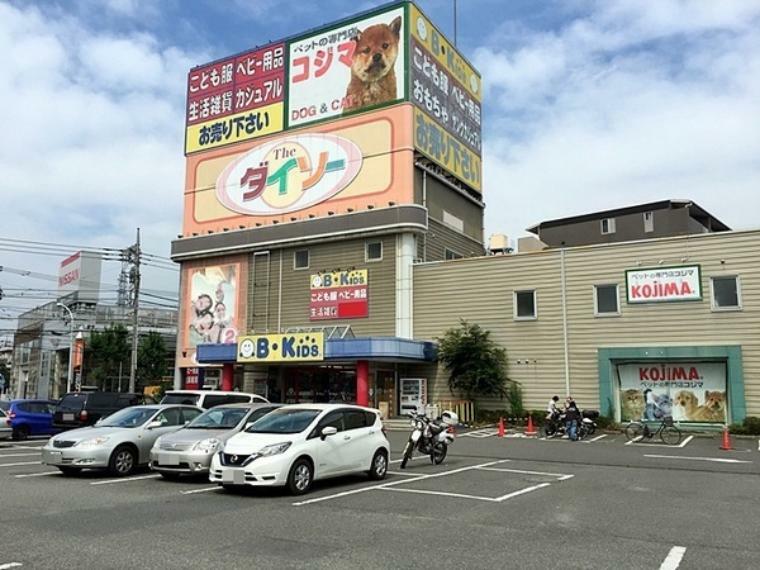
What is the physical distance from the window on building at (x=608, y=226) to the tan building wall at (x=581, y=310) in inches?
877

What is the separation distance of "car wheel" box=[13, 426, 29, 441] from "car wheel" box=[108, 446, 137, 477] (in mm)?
12199

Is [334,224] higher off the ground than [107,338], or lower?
higher

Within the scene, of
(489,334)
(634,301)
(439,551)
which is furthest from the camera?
(489,334)

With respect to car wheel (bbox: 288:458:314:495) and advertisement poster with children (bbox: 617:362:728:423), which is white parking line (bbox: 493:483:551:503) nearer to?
car wheel (bbox: 288:458:314:495)

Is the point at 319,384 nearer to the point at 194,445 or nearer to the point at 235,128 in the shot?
the point at 235,128

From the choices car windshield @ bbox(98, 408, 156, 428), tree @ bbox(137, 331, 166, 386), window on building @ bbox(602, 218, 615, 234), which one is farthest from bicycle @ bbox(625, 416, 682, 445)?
tree @ bbox(137, 331, 166, 386)

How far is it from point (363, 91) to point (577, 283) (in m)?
14.6

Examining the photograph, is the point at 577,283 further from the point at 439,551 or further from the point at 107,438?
the point at 439,551

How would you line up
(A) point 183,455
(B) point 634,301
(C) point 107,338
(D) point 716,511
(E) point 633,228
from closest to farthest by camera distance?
(D) point 716,511 → (A) point 183,455 → (B) point 634,301 → (E) point 633,228 → (C) point 107,338

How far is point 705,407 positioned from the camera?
2591cm

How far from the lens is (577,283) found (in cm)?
2877

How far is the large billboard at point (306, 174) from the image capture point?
33.5 meters

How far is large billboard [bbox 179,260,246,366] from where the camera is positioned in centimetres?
3756

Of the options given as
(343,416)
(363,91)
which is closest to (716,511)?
(343,416)
